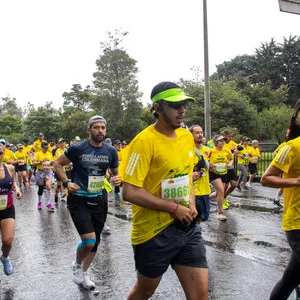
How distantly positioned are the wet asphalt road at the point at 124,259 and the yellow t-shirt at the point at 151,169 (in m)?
1.77

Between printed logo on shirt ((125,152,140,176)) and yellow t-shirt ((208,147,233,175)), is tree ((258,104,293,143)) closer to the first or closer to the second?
yellow t-shirt ((208,147,233,175))

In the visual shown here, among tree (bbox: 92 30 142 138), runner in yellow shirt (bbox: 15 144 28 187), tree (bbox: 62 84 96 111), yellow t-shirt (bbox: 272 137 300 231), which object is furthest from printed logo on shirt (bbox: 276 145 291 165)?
tree (bbox: 62 84 96 111)

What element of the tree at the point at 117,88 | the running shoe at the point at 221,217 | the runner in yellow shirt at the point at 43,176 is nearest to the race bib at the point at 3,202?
the running shoe at the point at 221,217

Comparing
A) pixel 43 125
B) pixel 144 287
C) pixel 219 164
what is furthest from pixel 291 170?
pixel 43 125

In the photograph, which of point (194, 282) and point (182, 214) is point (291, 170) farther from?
point (194, 282)

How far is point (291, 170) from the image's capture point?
3.10 metres

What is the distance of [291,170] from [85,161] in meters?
2.61

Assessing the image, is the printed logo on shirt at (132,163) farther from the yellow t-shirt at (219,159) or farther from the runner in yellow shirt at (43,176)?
the runner in yellow shirt at (43,176)

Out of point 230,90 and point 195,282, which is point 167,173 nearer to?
point 195,282

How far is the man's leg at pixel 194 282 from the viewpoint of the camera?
2.74m

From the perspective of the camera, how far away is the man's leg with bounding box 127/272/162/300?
9.21 feet

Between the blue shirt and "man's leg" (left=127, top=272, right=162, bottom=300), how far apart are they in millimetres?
2129

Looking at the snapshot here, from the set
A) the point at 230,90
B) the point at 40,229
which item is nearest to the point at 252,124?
the point at 230,90

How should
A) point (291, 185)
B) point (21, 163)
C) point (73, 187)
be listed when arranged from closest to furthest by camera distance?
point (291, 185) < point (73, 187) < point (21, 163)
